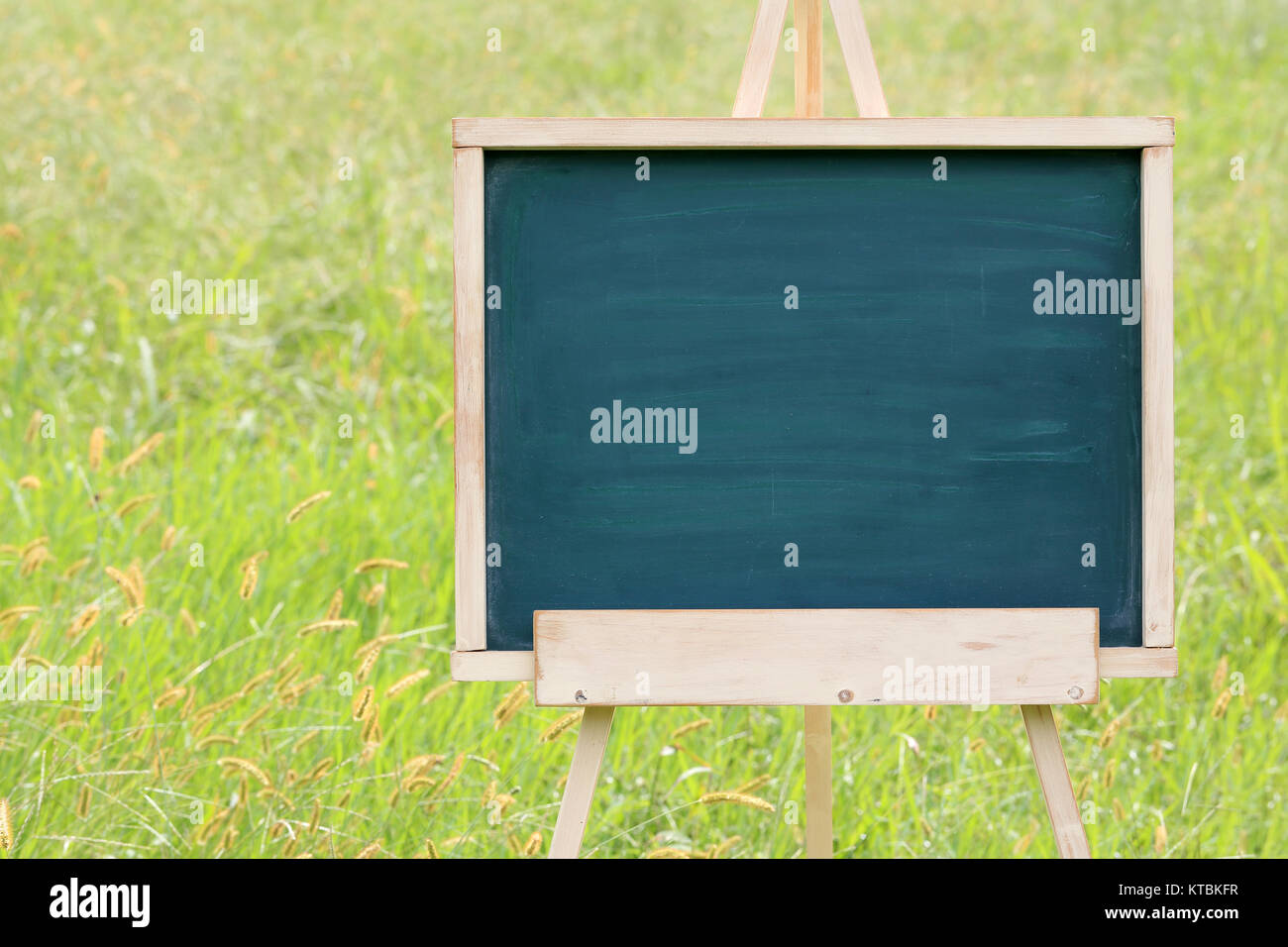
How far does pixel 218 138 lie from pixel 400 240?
165 cm

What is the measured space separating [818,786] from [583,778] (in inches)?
26.7

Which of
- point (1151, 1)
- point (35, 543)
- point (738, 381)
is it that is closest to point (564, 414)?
point (738, 381)

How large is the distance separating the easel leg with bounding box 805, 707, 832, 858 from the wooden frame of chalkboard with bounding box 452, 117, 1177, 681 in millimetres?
708

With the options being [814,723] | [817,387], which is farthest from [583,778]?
[817,387]

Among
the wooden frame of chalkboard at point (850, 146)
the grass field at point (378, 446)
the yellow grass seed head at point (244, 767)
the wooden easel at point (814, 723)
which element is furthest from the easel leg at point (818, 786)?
the yellow grass seed head at point (244, 767)

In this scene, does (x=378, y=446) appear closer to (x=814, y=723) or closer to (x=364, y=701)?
(x=364, y=701)

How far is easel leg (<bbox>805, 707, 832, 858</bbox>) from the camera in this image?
3.27 metres

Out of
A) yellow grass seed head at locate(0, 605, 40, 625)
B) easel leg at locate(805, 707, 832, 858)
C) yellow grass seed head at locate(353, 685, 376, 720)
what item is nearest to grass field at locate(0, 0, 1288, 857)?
yellow grass seed head at locate(0, 605, 40, 625)

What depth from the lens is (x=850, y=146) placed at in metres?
2.96

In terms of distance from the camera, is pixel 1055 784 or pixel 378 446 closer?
pixel 1055 784

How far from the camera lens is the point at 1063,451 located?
299cm

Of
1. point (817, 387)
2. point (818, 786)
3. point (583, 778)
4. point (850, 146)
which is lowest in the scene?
point (818, 786)

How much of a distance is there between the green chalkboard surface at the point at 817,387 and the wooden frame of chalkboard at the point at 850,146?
0.05 metres

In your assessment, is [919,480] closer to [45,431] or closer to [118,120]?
[45,431]
